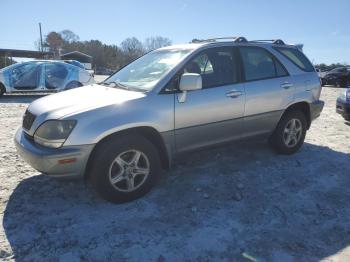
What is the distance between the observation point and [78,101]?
3.81 metres

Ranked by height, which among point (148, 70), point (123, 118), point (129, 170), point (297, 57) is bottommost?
point (129, 170)

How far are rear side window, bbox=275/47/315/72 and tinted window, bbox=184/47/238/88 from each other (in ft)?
3.75

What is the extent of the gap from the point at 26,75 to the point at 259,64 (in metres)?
9.58

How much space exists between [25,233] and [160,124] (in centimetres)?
175

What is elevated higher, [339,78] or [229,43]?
[229,43]

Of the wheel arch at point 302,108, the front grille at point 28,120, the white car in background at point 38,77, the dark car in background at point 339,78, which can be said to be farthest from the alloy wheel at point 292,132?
the dark car in background at point 339,78

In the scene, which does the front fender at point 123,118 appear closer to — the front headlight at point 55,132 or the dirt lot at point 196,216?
the front headlight at point 55,132

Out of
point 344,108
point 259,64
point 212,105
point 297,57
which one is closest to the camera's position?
point 212,105

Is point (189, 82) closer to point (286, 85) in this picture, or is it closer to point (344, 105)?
point (286, 85)

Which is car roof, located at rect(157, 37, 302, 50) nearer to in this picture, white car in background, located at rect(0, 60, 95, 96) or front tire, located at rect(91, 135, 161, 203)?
front tire, located at rect(91, 135, 161, 203)

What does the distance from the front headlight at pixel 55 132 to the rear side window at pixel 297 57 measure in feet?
11.5

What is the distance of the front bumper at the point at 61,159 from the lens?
11.1ft

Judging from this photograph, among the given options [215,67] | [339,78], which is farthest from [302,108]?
[339,78]

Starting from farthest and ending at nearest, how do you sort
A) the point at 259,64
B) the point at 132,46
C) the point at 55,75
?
the point at 132,46
the point at 55,75
the point at 259,64
